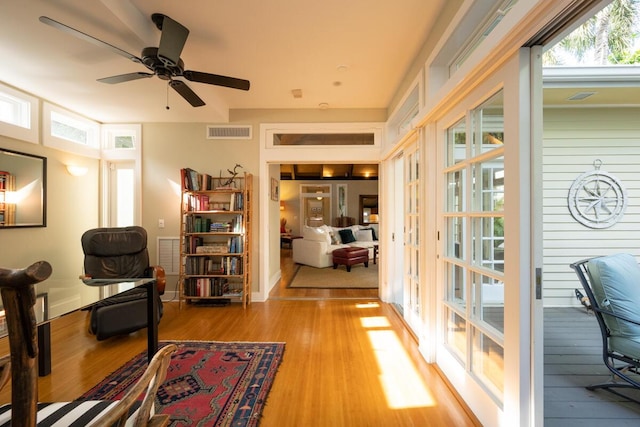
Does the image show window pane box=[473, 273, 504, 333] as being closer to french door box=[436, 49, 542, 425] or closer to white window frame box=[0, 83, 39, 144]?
french door box=[436, 49, 542, 425]

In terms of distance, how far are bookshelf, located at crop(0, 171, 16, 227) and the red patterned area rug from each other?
6.70 feet

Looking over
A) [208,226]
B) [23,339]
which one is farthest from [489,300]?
[208,226]

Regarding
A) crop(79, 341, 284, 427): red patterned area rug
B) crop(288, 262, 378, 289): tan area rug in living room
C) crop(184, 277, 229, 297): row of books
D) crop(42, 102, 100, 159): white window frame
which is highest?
crop(42, 102, 100, 159): white window frame

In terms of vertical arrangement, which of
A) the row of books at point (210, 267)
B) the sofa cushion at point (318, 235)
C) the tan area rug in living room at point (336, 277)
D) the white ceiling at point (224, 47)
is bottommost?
the tan area rug in living room at point (336, 277)

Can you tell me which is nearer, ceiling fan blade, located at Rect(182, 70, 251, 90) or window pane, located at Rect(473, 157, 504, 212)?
window pane, located at Rect(473, 157, 504, 212)

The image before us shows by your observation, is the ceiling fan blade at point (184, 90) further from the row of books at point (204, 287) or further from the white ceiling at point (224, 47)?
the row of books at point (204, 287)

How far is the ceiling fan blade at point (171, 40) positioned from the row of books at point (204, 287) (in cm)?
260

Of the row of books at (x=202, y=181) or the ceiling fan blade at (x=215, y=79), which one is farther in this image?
the row of books at (x=202, y=181)

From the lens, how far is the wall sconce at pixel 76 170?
347 centimetres

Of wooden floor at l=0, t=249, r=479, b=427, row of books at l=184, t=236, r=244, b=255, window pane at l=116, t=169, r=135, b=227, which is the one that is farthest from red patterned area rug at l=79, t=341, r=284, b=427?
window pane at l=116, t=169, r=135, b=227

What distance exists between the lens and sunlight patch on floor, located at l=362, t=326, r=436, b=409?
70.2 inches

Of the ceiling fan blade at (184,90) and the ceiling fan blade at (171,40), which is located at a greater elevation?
the ceiling fan blade at (171,40)

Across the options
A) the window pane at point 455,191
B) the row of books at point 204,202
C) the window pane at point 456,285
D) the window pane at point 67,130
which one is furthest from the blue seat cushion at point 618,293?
the window pane at point 67,130

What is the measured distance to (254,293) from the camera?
12.7ft
